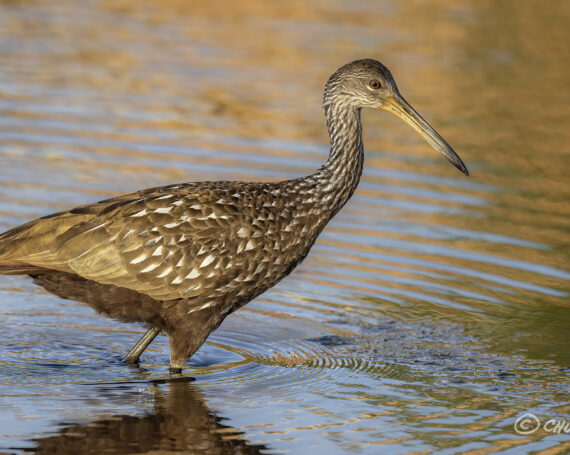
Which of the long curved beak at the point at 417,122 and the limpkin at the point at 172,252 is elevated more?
the long curved beak at the point at 417,122

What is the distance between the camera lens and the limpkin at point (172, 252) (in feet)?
29.4

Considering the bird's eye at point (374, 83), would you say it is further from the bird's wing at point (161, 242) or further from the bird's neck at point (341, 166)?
the bird's wing at point (161, 242)

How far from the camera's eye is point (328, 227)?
1285 centimetres

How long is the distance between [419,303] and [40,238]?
11.7 ft

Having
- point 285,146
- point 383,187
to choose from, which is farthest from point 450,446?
point 285,146

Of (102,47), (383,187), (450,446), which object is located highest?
(102,47)

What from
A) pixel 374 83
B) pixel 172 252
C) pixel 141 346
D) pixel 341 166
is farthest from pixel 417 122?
pixel 141 346

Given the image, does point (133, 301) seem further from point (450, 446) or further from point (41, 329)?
point (450, 446)

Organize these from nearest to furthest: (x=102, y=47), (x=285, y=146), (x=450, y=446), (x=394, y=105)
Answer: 1. (x=450, y=446)
2. (x=394, y=105)
3. (x=285, y=146)
4. (x=102, y=47)

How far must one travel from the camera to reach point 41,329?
10.2 metres

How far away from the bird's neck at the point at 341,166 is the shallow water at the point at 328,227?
126 cm

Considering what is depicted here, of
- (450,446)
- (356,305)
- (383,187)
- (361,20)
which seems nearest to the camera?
(450,446)

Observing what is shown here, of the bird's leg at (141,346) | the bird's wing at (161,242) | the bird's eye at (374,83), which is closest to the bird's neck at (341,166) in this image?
the bird's eye at (374,83)

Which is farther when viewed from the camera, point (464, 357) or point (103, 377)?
point (464, 357)
